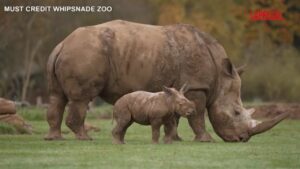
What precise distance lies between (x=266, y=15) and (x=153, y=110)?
24193 millimetres

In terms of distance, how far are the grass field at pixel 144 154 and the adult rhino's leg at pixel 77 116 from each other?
0.25 metres

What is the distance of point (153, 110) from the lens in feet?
63.2

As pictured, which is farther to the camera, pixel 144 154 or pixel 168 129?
pixel 168 129

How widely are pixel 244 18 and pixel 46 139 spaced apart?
2200 cm

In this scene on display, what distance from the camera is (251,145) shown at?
19797 mm

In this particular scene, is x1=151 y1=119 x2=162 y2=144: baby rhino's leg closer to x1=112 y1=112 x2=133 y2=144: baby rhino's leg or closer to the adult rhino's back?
x1=112 y1=112 x2=133 y2=144: baby rhino's leg

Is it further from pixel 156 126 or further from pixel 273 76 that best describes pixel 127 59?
pixel 273 76

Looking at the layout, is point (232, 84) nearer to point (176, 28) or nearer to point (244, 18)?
point (176, 28)

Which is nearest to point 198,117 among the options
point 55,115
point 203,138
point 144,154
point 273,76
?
point 203,138

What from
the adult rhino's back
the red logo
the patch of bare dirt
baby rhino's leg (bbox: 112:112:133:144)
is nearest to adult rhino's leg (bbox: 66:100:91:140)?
the adult rhino's back

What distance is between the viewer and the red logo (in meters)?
42.0

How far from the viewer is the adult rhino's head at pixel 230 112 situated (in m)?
21.3

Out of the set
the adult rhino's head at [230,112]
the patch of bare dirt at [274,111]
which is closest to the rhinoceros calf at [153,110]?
the adult rhino's head at [230,112]

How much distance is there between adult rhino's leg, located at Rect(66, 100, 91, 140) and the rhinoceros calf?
103cm
